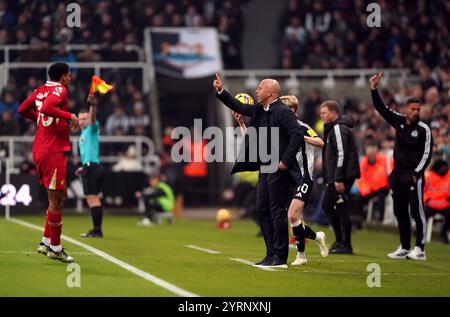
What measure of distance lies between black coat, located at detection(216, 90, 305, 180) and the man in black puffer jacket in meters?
3.41

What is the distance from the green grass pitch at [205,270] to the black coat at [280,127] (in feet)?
4.27

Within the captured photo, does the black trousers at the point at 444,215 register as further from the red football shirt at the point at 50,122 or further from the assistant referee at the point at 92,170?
the red football shirt at the point at 50,122

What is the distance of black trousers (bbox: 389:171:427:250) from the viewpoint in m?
17.5

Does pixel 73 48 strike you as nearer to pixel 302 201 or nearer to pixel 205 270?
pixel 302 201

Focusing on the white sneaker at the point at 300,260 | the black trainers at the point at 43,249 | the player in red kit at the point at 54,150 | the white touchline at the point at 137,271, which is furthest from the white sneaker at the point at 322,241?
the black trainers at the point at 43,249

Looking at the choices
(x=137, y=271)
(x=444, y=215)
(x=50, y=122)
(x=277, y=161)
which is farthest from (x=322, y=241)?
(x=444, y=215)

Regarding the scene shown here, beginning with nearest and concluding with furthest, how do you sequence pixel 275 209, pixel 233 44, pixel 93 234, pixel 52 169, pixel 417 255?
pixel 275 209
pixel 52 169
pixel 417 255
pixel 93 234
pixel 233 44

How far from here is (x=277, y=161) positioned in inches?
577

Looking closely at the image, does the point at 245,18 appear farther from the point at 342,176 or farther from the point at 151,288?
the point at 151,288

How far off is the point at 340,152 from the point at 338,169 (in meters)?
0.27

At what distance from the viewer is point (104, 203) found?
29.0 meters

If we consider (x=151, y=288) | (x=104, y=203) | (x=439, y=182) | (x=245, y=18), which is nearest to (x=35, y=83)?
(x=104, y=203)

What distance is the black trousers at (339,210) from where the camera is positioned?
18.5 meters

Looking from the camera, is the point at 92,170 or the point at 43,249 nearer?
the point at 43,249
